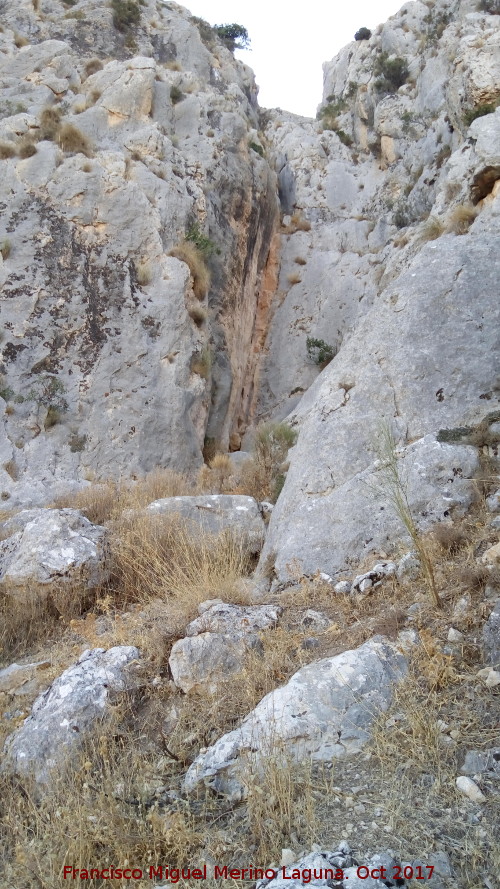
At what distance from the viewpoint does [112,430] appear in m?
10.5

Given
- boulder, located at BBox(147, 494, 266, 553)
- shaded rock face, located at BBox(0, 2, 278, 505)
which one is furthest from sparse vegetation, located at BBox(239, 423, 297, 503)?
shaded rock face, located at BBox(0, 2, 278, 505)

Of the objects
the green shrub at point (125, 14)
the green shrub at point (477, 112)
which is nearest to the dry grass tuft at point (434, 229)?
the green shrub at point (477, 112)

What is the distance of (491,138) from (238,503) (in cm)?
637

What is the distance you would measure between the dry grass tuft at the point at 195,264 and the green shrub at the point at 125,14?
8478 millimetres

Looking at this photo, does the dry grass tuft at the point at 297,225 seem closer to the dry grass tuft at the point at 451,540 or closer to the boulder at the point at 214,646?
the dry grass tuft at the point at 451,540

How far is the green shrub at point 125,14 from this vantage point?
16547 millimetres

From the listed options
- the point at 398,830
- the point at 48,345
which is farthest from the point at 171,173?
the point at 398,830

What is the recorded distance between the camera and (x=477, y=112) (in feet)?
32.7

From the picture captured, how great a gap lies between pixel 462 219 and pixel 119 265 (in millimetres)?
6266

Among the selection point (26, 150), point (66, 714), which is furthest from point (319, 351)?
point (66, 714)

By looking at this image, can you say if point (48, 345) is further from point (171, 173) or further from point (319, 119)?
point (319, 119)

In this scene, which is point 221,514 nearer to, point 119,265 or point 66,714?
point 66,714

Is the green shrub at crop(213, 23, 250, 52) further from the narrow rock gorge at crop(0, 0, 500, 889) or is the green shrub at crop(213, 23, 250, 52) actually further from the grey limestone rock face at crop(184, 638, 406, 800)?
the grey limestone rock face at crop(184, 638, 406, 800)

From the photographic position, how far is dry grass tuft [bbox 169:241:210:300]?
1223 centimetres
